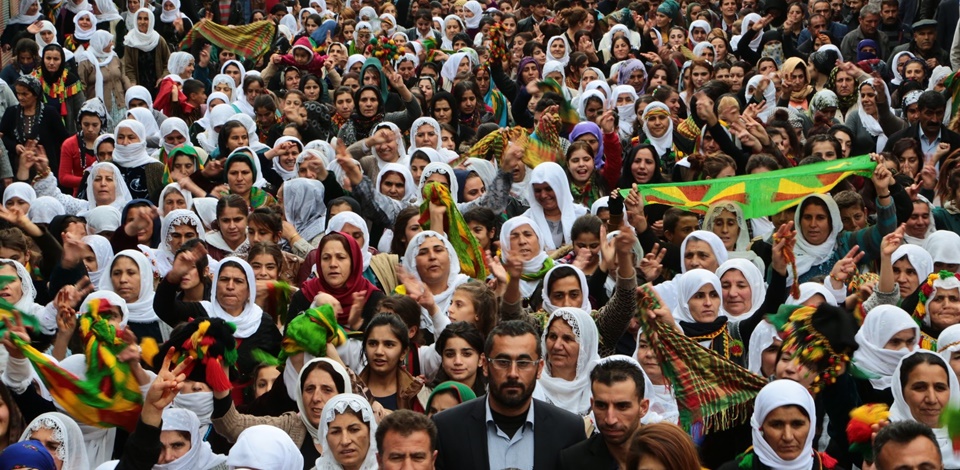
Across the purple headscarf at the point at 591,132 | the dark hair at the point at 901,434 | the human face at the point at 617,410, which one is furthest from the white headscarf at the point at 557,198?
the dark hair at the point at 901,434

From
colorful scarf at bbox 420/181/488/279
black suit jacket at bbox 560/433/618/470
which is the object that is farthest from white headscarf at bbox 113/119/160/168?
black suit jacket at bbox 560/433/618/470

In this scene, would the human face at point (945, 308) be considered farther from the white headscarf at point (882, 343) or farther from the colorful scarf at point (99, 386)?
the colorful scarf at point (99, 386)

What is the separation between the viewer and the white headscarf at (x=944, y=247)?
29.3 feet

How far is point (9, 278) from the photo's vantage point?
8.04 m

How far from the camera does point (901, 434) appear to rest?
5895 mm

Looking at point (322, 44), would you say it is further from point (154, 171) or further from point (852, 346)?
point (852, 346)

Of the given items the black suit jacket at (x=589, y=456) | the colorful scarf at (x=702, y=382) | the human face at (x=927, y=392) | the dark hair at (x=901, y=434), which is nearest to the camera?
the dark hair at (x=901, y=434)

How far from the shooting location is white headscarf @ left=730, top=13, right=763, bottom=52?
1602 centimetres

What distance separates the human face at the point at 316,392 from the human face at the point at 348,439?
0.38m

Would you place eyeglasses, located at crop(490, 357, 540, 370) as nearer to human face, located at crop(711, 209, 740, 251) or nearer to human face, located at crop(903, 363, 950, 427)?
human face, located at crop(903, 363, 950, 427)

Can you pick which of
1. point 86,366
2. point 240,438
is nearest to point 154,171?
point 86,366

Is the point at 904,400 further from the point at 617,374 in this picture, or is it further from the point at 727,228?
the point at 727,228

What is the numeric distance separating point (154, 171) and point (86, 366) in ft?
16.3

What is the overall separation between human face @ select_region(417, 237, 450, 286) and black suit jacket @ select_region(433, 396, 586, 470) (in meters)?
2.32
